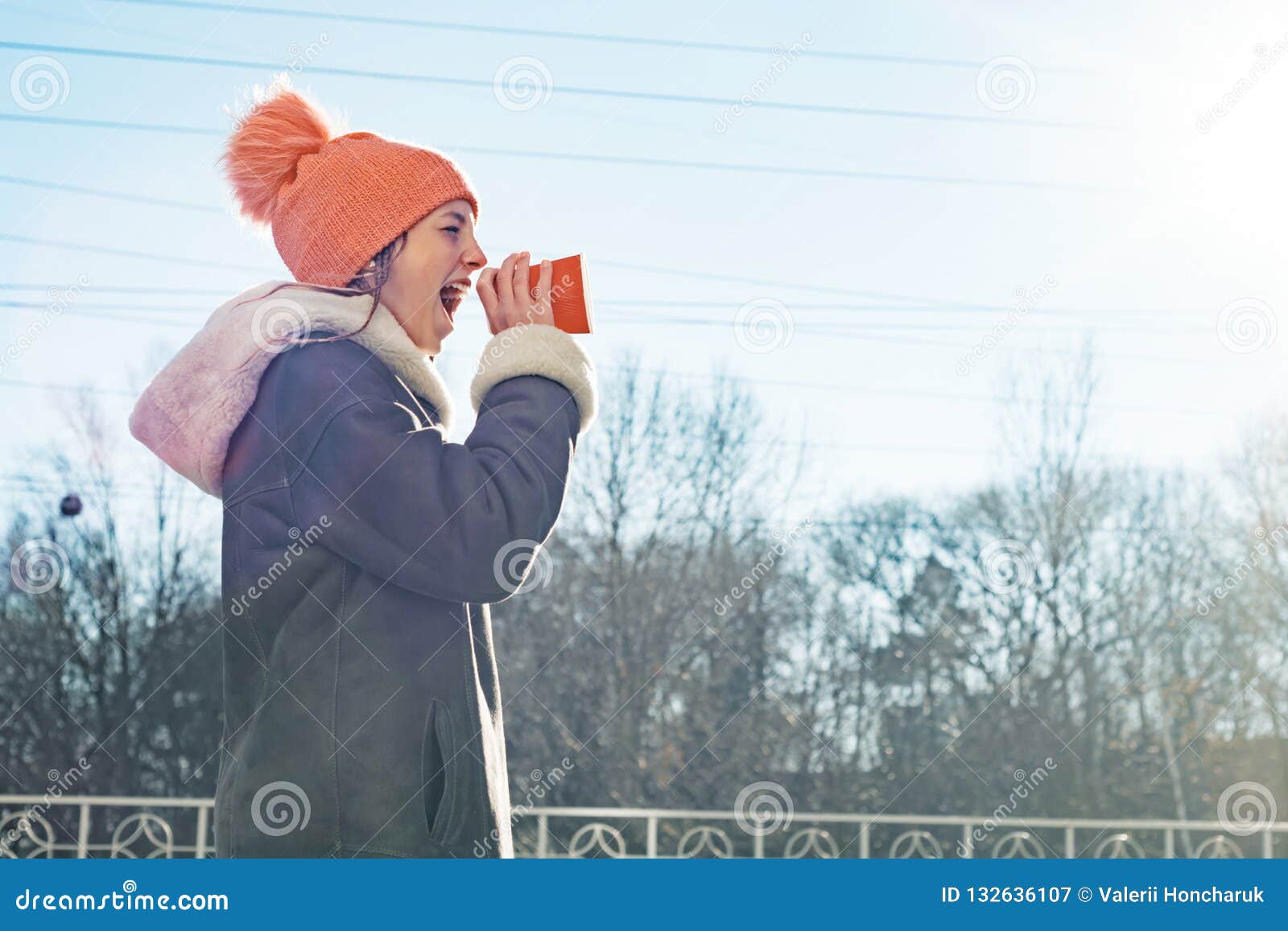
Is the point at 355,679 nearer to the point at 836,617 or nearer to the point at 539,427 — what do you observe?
the point at 539,427

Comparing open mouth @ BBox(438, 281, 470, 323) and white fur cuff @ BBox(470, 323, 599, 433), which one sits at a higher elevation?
open mouth @ BBox(438, 281, 470, 323)

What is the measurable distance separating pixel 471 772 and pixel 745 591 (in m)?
12.9

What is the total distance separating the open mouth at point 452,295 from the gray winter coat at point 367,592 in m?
0.21

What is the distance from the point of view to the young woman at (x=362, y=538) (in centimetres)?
133

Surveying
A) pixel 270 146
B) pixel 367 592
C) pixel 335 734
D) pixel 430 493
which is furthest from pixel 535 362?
pixel 270 146

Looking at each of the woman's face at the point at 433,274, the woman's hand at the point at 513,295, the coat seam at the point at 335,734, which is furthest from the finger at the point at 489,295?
the coat seam at the point at 335,734

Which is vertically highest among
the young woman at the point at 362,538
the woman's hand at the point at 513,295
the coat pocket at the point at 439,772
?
the woman's hand at the point at 513,295

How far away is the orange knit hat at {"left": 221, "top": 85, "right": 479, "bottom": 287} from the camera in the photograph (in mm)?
1641

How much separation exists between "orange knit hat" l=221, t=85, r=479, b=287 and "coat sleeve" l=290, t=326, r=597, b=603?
0.33 metres

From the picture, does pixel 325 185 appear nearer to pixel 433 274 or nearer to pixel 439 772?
pixel 433 274

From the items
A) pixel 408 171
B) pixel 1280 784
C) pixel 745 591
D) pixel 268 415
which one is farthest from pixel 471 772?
pixel 1280 784

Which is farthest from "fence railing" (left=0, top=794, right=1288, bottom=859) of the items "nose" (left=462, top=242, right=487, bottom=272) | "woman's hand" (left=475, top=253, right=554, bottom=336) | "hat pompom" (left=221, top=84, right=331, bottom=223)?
"woman's hand" (left=475, top=253, right=554, bottom=336)

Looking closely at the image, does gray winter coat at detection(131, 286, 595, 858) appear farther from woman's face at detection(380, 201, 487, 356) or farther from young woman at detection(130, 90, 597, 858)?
woman's face at detection(380, 201, 487, 356)

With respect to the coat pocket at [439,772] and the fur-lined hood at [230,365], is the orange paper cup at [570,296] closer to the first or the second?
→ the fur-lined hood at [230,365]
